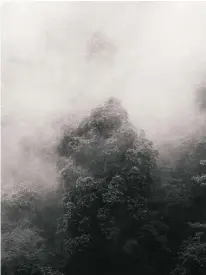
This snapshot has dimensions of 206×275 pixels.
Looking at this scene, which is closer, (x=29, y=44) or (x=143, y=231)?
(x=143, y=231)

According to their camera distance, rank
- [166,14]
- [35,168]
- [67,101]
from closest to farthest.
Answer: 1. [35,168]
2. [67,101]
3. [166,14]

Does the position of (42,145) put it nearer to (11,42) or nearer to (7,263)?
(7,263)

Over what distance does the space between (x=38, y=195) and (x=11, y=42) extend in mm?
18402

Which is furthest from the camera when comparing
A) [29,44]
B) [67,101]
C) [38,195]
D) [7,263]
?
[29,44]

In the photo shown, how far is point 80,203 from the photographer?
17.2 m

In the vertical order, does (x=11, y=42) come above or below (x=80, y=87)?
above

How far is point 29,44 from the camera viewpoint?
34062 millimetres

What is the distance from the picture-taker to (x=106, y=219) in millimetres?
17109

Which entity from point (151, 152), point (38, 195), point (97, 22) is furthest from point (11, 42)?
point (151, 152)

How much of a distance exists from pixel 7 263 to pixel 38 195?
3656mm

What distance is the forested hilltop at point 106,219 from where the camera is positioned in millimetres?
17266

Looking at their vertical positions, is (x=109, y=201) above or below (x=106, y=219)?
above

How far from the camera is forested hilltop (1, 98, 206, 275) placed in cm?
1727

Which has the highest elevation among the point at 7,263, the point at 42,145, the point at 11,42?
the point at 11,42
